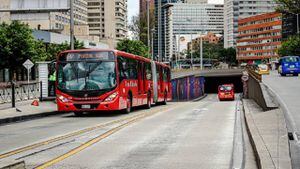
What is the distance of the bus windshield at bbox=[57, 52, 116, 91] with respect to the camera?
23.8 m

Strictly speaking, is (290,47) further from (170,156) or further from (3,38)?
(170,156)

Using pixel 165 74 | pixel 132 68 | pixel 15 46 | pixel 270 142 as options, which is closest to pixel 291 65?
pixel 165 74

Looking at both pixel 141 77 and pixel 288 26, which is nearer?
pixel 141 77

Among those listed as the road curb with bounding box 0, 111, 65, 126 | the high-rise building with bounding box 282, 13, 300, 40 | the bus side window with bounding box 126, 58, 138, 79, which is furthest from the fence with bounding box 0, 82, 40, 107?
the high-rise building with bounding box 282, 13, 300, 40

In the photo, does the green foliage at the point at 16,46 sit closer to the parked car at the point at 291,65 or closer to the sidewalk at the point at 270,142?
the parked car at the point at 291,65

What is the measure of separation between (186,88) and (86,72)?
58.6m

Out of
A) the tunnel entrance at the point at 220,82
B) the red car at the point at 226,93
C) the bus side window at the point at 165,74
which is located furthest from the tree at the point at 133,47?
the bus side window at the point at 165,74

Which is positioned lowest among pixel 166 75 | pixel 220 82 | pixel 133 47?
pixel 220 82

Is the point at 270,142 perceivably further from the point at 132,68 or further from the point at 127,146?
the point at 132,68

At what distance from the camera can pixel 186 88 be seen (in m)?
82.1

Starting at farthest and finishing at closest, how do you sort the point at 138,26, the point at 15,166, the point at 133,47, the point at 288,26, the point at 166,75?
the point at 288,26, the point at 138,26, the point at 133,47, the point at 166,75, the point at 15,166

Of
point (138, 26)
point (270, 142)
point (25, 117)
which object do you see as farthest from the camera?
point (138, 26)

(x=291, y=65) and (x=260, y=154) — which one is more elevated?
(x=291, y=65)

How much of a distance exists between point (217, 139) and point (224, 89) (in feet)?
A: 224
